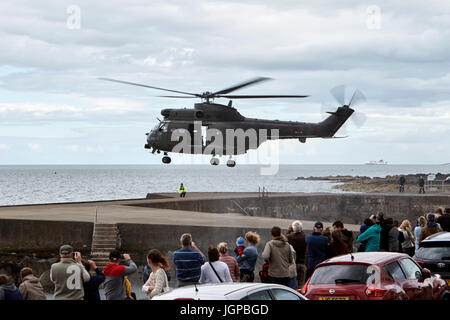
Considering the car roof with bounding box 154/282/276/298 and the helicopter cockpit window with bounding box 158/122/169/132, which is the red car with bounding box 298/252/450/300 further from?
the helicopter cockpit window with bounding box 158/122/169/132

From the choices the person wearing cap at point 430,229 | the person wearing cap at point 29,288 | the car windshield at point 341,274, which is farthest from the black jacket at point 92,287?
the person wearing cap at point 430,229

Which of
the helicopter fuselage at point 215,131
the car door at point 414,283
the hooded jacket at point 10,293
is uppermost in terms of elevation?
the helicopter fuselage at point 215,131

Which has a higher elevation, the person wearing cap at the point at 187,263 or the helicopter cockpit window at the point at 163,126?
the helicopter cockpit window at the point at 163,126

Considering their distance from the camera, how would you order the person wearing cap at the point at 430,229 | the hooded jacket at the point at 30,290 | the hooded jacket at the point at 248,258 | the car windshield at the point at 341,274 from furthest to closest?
the person wearing cap at the point at 430,229, the hooded jacket at the point at 248,258, the car windshield at the point at 341,274, the hooded jacket at the point at 30,290

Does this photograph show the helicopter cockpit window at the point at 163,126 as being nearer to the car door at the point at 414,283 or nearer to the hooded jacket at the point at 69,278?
the car door at the point at 414,283

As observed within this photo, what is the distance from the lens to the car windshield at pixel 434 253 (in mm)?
14086

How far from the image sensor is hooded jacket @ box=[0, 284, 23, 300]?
356 inches

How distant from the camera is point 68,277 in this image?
32.0 ft

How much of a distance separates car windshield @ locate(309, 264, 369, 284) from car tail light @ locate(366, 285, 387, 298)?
0.16 metres

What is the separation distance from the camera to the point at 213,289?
7.97m

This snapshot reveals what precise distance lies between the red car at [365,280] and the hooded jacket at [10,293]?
14.0ft
